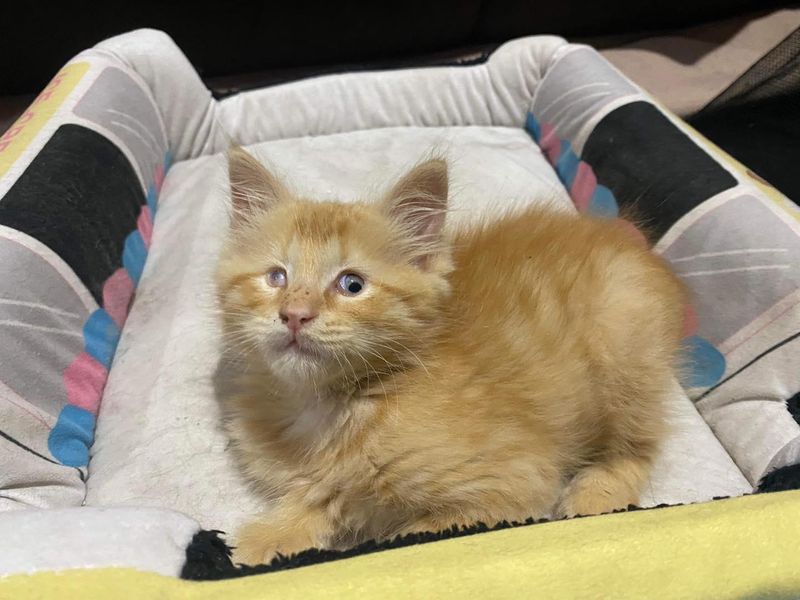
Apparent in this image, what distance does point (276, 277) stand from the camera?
1151 millimetres

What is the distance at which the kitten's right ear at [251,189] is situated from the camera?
128 cm

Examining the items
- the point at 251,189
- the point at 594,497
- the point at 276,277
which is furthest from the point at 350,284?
the point at 594,497

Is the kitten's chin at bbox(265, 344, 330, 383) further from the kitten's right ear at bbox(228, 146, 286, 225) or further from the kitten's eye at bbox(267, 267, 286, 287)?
the kitten's right ear at bbox(228, 146, 286, 225)

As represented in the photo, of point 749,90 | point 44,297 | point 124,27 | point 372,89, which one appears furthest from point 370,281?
point 124,27

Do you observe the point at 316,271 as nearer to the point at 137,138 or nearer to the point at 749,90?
the point at 137,138

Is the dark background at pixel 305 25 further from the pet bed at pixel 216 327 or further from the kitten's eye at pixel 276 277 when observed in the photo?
the kitten's eye at pixel 276 277

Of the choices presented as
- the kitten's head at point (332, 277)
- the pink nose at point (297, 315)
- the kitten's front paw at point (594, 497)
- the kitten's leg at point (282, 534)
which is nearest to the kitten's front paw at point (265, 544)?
the kitten's leg at point (282, 534)

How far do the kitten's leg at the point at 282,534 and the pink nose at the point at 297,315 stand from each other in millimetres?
406

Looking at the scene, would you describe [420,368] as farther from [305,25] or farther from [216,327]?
[305,25]

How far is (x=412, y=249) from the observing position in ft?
3.97

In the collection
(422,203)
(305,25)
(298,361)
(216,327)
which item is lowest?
(216,327)

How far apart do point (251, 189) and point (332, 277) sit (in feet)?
1.06

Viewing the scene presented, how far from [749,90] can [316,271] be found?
6.39 ft

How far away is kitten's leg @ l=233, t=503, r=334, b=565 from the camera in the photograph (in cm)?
116
